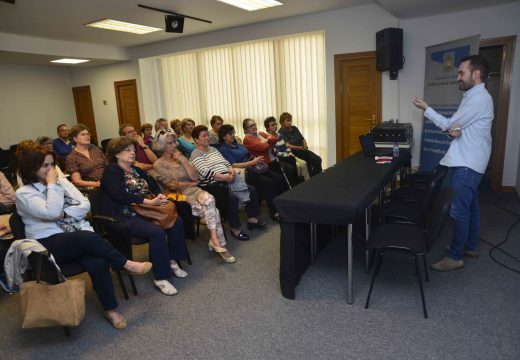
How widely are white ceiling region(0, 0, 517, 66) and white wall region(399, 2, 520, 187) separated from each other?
152mm

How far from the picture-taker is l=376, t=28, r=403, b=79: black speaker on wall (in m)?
4.73

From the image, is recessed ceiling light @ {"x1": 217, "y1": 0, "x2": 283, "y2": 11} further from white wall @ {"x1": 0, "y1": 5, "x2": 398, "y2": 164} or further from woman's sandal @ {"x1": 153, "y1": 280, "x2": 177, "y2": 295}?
woman's sandal @ {"x1": 153, "y1": 280, "x2": 177, "y2": 295}

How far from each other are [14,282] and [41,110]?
7825 mm

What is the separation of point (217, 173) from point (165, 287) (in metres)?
1.20

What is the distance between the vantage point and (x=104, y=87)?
27.9 feet

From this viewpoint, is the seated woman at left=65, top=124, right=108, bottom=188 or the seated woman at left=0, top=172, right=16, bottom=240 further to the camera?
the seated woman at left=65, top=124, right=108, bottom=188

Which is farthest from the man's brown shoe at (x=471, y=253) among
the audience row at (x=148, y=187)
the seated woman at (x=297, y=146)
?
the seated woman at (x=297, y=146)

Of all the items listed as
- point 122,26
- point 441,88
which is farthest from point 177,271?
point 122,26

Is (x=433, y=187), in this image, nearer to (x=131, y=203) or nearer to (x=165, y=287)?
(x=165, y=287)

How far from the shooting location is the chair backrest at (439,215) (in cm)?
209

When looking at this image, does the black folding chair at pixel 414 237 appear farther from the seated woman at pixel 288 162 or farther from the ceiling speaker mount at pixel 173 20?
the ceiling speaker mount at pixel 173 20

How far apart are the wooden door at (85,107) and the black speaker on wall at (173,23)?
183 inches

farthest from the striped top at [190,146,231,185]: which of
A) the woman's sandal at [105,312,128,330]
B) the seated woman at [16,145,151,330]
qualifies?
the woman's sandal at [105,312,128,330]

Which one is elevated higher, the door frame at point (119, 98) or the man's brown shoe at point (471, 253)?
the door frame at point (119, 98)
